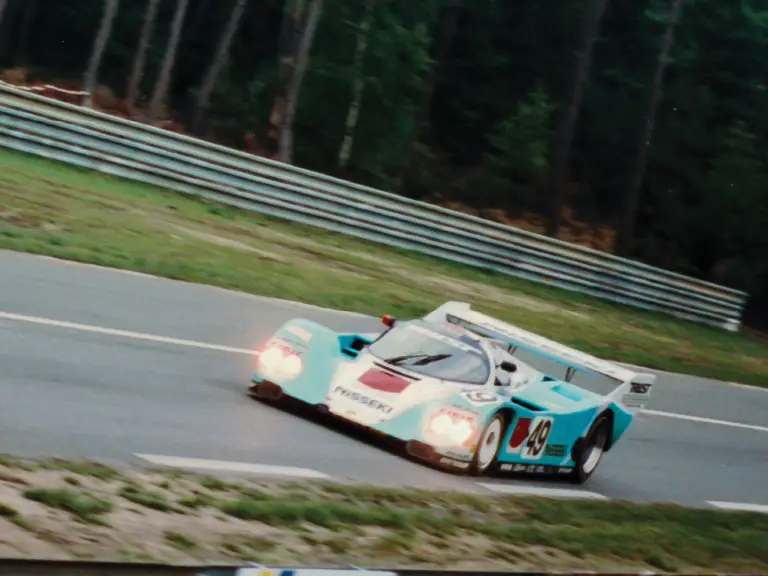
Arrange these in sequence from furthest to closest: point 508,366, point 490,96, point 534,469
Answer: point 490,96
point 534,469
point 508,366

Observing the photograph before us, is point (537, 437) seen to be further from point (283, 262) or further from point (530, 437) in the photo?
point (283, 262)

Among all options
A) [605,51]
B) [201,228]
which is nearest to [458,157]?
[605,51]

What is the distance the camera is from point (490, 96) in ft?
159

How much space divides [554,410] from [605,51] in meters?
40.8

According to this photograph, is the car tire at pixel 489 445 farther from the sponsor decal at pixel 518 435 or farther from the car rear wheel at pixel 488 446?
the sponsor decal at pixel 518 435

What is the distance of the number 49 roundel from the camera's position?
10.8 m

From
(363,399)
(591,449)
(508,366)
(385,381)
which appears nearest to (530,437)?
(508,366)

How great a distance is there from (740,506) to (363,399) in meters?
4.54

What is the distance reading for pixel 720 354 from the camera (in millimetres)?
25688

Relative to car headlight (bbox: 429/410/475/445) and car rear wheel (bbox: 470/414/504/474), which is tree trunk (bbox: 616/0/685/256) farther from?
car headlight (bbox: 429/410/475/445)

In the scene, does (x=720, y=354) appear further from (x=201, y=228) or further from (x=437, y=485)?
(x=437, y=485)

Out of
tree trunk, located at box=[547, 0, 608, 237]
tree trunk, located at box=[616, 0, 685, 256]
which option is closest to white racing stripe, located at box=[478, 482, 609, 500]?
tree trunk, located at box=[547, 0, 608, 237]

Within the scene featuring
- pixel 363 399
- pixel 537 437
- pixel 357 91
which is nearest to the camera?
pixel 363 399

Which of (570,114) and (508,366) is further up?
(570,114)
